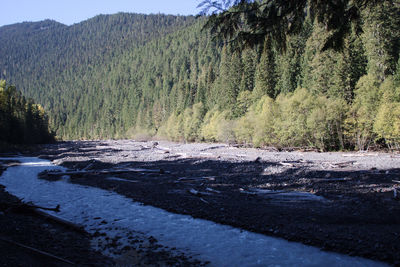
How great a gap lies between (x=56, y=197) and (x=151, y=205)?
5061mm

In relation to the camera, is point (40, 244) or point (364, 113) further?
point (364, 113)

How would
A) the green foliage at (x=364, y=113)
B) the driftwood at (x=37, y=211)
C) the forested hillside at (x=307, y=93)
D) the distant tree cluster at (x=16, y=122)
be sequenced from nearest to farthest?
1. the driftwood at (x=37, y=211)
2. the forested hillside at (x=307, y=93)
3. the green foliage at (x=364, y=113)
4. the distant tree cluster at (x=16, y=122)

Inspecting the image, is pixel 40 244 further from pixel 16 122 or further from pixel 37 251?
pixel 16 122

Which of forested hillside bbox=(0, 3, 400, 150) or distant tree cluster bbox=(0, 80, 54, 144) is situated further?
distant tree cluster bbox=(0, 80, 54, 144)

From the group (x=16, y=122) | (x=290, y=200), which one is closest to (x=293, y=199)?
(x=290, y=200)

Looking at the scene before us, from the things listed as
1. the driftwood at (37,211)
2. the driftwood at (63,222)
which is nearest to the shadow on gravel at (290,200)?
the driftwood at (63,222)

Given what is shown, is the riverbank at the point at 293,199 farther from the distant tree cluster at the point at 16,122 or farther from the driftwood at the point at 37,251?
the distant tree cluster at the point at 16,122

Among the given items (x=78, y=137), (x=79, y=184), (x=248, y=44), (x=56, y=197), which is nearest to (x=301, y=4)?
(x=248, y=44)

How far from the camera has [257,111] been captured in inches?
1795

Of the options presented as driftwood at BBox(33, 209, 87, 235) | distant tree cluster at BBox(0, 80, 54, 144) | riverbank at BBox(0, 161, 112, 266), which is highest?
distant tree cluster at BBox(0, 80, 54, 144)

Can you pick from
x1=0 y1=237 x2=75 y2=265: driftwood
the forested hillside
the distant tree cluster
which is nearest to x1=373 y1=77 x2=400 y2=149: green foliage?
the forested hillside

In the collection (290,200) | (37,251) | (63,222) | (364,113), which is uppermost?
(364,113)

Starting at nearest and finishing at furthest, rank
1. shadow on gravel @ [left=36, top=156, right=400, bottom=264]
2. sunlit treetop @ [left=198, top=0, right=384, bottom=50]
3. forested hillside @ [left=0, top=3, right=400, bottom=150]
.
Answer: sunlit treetop @ [left=198, top=0, right=384, bottom=50], shadow on gravel @ [left=36, top=156, right=400, bottom=264], forested hillside @ [left=0, top=3, right=400, bottom=150]

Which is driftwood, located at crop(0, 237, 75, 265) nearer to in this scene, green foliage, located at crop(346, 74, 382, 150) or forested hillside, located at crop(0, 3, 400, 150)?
forested hillside, located at crop(0, 3, 400, 150)
